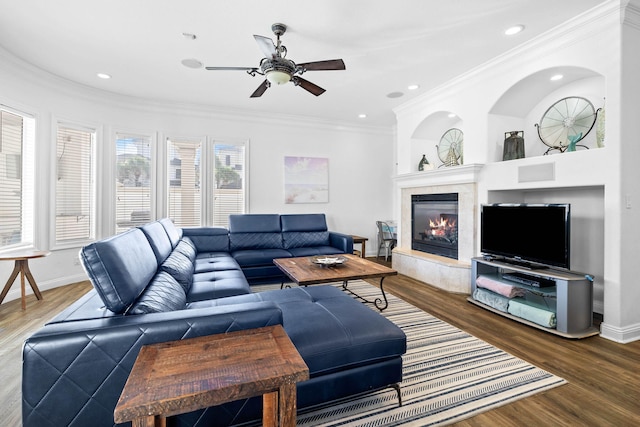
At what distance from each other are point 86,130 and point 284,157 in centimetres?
307

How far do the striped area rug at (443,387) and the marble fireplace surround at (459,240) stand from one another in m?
1.34

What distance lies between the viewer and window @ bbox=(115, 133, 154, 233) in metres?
4.73

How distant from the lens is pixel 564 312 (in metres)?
2.59

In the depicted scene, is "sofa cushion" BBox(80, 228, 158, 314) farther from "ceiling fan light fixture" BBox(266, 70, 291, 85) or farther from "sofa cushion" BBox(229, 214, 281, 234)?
"sofa cushion" BBox(229, 214, 281, 234)

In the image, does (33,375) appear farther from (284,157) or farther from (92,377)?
(284,157)

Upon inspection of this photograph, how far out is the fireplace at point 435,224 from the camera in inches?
166

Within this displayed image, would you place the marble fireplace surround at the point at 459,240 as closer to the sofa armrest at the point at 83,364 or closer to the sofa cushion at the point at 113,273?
the sofa armrest at the point at 83,364

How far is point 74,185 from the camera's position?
171 inches

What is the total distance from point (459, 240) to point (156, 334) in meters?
3.80

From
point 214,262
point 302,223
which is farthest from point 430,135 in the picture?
point 214,262

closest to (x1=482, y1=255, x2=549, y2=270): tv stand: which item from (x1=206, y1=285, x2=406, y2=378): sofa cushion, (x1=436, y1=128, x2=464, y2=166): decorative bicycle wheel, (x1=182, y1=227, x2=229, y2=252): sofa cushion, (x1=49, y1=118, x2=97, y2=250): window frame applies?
(x1=436, y1=128, x2=464, y2=166): decorative bicycle wheel

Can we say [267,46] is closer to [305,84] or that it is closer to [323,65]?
[323,65]

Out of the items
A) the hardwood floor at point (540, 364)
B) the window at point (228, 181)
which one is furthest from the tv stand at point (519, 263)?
the window at point (228, 181)

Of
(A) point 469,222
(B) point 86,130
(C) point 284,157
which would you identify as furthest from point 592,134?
(B) point 86,130
